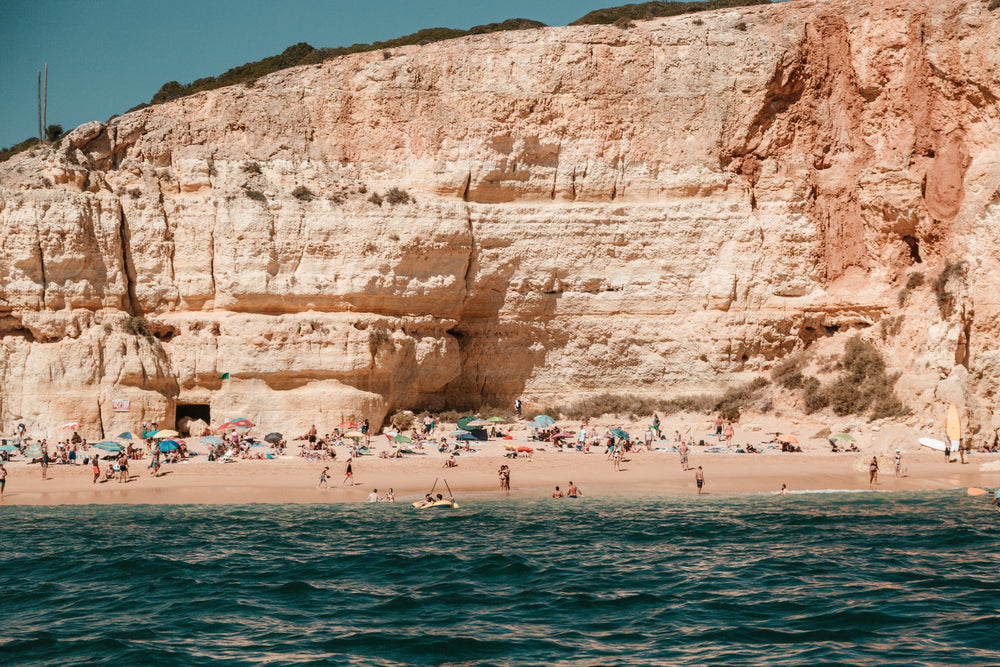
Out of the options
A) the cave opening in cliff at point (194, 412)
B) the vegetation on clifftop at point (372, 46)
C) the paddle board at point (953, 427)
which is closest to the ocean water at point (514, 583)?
the paddle board at point (953, 427)

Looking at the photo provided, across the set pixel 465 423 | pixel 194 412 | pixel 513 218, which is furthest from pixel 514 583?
pixel 194 412

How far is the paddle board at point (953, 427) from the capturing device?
2523 centimetres

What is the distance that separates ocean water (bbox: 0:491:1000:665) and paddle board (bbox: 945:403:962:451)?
3.83m

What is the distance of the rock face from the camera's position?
97.9 feet

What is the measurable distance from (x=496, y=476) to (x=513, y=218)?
10912 millimetres

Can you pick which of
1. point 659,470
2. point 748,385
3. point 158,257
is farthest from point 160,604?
point 748,385

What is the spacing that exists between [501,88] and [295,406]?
1318 cm

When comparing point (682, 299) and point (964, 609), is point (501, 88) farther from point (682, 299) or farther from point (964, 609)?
point (964, 609)

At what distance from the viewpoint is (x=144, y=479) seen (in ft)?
80.3

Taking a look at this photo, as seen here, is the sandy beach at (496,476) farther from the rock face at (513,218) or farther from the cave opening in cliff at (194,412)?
the cave opening in cliff at (194,412)

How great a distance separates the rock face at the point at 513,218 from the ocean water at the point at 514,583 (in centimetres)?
932

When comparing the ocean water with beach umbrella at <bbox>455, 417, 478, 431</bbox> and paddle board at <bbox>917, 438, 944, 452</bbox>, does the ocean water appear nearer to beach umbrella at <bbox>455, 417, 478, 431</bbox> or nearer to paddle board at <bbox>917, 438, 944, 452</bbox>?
paddle board at <bbox>917, 438, 944, 452</bbox>

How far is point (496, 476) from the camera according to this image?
24.9 metres

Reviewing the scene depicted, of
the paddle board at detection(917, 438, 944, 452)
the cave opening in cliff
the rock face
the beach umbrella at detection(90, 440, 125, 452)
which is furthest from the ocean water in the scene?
the cave opening in cliff
